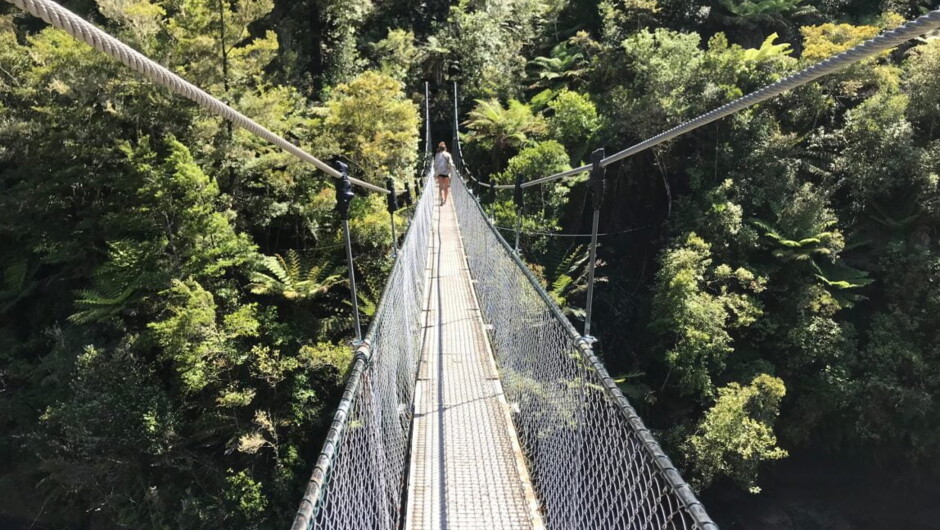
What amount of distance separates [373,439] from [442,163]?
537 centimetres

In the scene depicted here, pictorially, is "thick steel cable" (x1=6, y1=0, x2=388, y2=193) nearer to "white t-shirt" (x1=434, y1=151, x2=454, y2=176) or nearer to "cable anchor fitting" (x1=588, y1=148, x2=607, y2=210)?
"cable anchor fitting" (x1=588, y1=148, x2=607, y2=210)

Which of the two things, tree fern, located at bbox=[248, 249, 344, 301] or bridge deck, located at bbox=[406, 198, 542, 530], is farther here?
tree fern, located at bbox=[248, 249, 344, 301]

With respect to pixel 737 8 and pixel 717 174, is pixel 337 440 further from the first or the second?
pixel 737 8

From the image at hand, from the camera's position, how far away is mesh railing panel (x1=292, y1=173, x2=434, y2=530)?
101 centimetres

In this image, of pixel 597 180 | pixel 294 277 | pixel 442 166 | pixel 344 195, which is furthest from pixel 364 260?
pixel 597 180

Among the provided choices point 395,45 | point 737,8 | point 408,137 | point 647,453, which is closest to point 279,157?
point 408,137

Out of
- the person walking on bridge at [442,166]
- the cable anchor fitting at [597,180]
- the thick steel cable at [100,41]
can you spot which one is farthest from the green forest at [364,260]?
the thick steel cable at [100,41]

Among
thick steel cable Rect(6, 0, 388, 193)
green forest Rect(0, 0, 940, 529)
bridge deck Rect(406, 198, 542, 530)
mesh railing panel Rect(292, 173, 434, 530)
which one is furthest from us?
green forest Rect(0, 0, 940, 529)

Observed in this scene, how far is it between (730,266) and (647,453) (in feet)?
25.4

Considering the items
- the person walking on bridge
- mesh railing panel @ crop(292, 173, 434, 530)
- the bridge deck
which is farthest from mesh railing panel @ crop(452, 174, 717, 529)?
the person walking on bridge

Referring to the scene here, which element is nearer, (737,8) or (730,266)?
(730,266)

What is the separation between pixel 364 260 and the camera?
7152 millimetres

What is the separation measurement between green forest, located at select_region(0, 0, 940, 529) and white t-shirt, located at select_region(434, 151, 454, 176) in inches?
44.4

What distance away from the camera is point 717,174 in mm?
8492
